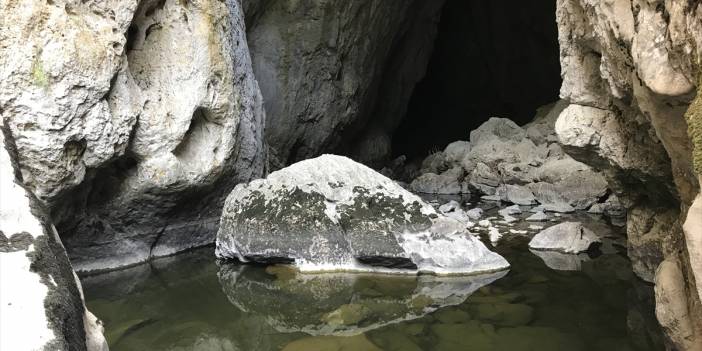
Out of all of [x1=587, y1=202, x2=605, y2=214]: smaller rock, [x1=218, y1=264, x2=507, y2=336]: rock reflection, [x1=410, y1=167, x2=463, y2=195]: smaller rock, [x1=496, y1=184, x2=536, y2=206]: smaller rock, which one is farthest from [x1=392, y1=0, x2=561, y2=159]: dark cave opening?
[x1=218, y1=264, x2=507, y2=336]: rock reflection

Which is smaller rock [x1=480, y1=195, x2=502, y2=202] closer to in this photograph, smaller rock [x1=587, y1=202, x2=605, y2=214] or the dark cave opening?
smaller rock [x1=587, y1=202, x2=605, y2=214]

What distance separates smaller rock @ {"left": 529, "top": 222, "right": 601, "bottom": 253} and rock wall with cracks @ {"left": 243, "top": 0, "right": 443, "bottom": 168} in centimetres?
561

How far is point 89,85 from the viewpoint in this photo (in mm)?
5562

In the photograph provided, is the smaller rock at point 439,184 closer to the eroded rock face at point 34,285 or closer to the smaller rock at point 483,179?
the smaller rock at point 483,179

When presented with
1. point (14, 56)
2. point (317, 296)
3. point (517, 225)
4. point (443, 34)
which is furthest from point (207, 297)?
point (443, 34)

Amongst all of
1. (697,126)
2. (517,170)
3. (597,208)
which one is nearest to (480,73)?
(517,170)

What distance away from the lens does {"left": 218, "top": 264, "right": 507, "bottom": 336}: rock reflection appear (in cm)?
465

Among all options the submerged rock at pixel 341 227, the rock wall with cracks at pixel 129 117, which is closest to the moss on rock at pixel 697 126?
the submerged rock at pixel 341 227

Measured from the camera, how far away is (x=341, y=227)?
6.50 meters

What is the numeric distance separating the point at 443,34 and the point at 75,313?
2030 centimetres

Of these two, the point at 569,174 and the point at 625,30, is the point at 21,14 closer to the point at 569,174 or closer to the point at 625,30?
the point at 625,30

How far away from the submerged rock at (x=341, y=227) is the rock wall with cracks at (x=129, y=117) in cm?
82

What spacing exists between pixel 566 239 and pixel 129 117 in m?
5.50

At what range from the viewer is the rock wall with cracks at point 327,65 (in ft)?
38.0
